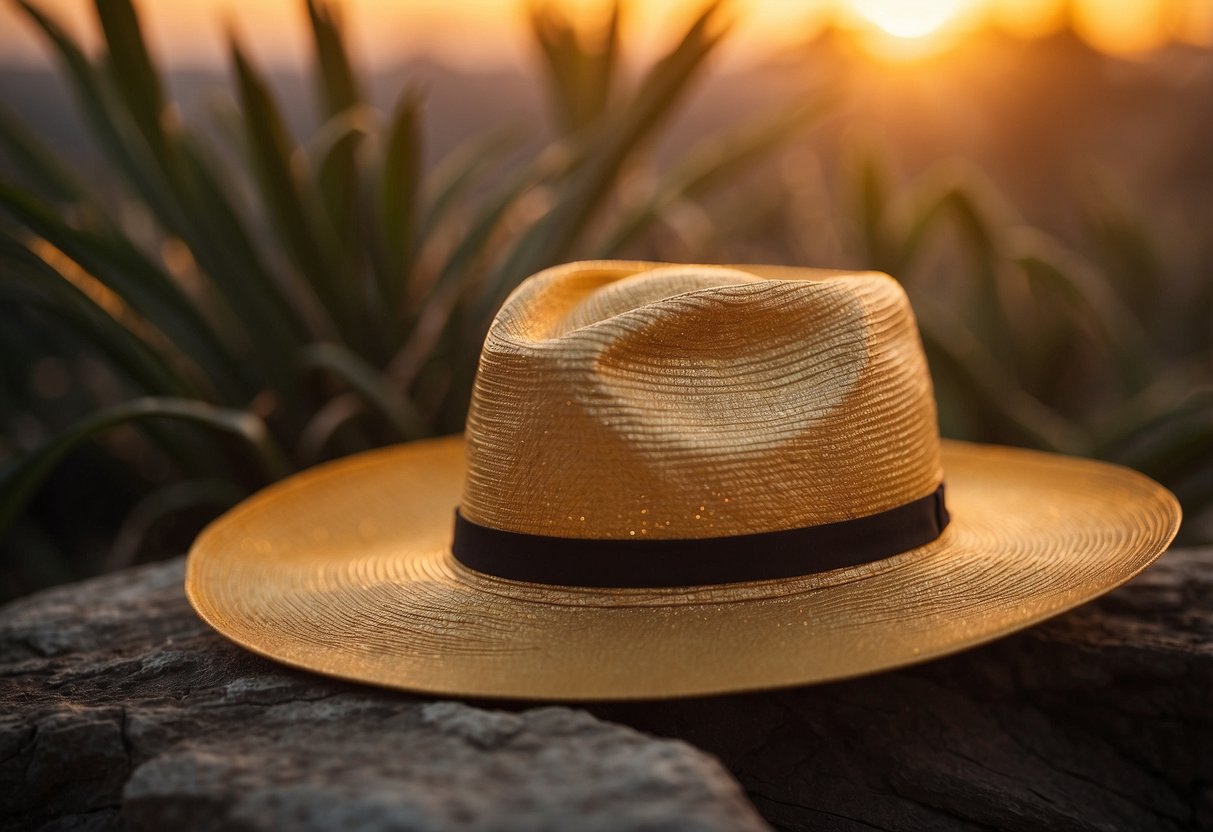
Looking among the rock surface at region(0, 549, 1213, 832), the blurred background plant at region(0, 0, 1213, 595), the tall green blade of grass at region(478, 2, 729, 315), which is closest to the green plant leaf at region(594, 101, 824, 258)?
the blurred background plant at region(0, 0, 1213, 595)

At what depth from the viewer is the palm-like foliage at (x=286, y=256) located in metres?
2.12

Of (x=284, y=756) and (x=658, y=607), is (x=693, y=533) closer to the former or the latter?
(x=658, y=607)

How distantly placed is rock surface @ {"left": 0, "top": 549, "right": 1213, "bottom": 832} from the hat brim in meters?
0.05

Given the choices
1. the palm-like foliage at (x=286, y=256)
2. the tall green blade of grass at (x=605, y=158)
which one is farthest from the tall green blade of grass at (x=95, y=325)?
the tall green blade of grass at (x=605, y=158)

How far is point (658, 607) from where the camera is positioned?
124cm

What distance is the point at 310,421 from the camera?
2.46 meters

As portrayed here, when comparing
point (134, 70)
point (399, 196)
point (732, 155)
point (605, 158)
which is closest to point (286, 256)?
point (399, 196)

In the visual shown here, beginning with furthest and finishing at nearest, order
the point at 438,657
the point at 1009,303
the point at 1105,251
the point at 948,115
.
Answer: the point at 948,115, the point at 1105,251, the point at 1009,303, the point at 438,657

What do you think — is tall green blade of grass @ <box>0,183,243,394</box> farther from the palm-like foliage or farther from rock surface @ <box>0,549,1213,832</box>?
rock surface @ <box>0,549,1213,832</box>

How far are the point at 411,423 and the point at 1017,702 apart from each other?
4.32ft

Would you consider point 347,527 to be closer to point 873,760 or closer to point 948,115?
point 873,760

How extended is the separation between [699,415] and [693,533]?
5.6 inches

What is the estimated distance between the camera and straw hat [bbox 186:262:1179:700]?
1152mm

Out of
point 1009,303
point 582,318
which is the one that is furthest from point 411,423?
point 1009,303
